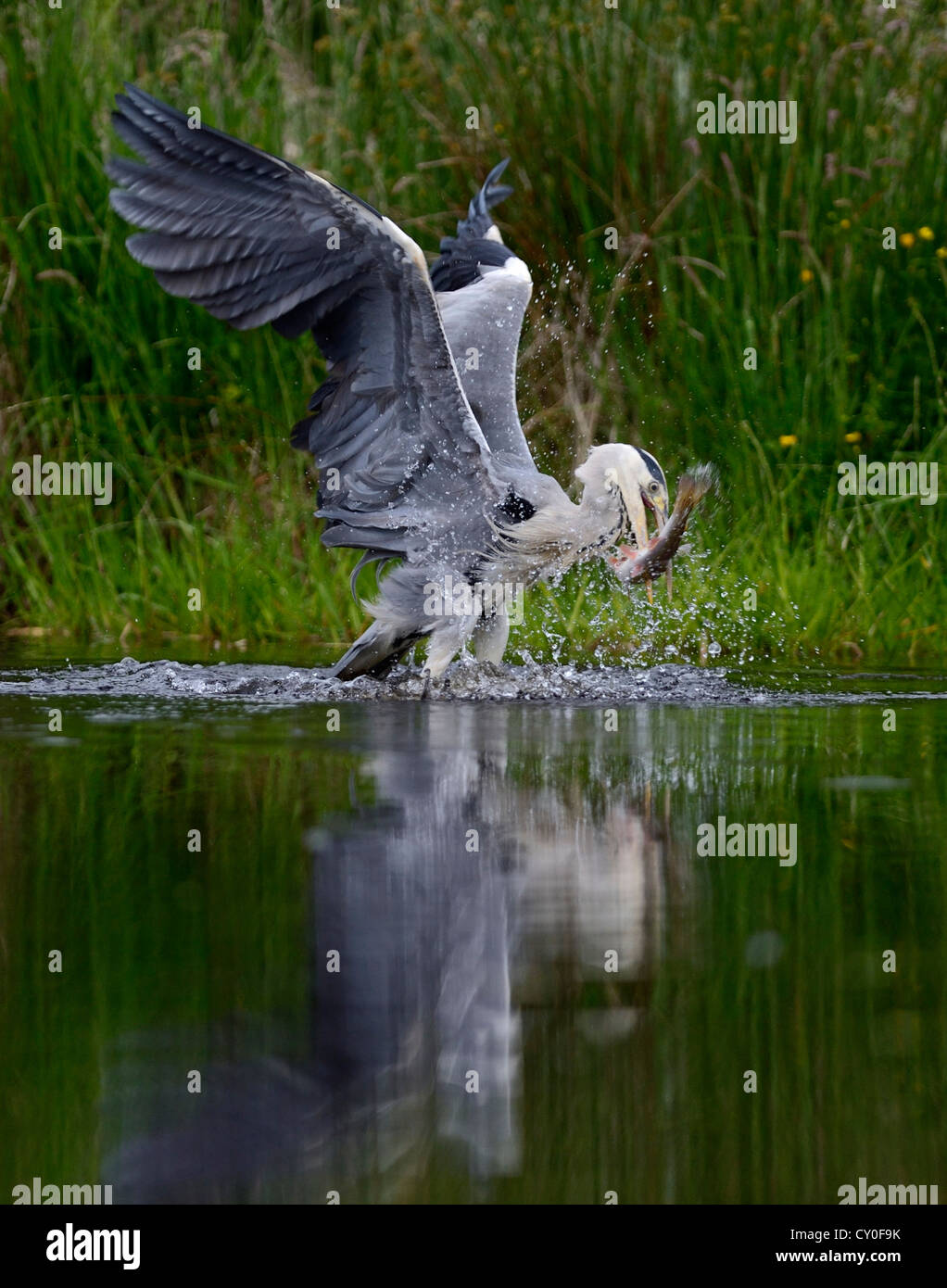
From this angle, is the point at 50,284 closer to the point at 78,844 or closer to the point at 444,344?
the point at 444,344

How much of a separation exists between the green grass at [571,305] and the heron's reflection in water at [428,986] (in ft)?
12.4

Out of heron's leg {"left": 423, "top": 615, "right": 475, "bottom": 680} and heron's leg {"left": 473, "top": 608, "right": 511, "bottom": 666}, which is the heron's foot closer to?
heron's leg {"left": 423, "top": 615, "right": 475, "bottom": 680}

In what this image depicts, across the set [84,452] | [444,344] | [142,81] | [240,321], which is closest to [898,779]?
[444,344]

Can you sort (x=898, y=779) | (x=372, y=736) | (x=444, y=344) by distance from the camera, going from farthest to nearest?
(x=444, y=344) → (x=372, y=736) → (x=898, y=779)

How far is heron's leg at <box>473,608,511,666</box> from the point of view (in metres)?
7.47

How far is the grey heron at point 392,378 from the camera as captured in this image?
6172 mm

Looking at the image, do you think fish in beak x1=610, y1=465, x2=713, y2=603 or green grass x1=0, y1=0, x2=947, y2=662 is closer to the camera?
fish in beak x1=610, y1=465, x2=713, y2=603

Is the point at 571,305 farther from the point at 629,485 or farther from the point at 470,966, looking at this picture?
the point at 470,966

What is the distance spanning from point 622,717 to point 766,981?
3.07 m

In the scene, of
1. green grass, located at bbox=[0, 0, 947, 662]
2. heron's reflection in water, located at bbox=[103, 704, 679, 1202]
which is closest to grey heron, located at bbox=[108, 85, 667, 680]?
green grass, located at bbox=[0, 0, 947, 662]

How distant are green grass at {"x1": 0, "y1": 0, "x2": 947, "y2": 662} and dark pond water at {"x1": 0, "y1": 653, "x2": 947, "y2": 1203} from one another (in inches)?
117

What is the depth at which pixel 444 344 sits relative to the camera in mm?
6457

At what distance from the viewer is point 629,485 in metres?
7.28

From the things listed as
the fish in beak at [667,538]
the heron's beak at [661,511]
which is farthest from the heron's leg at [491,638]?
the heron's beak at [661,511]
